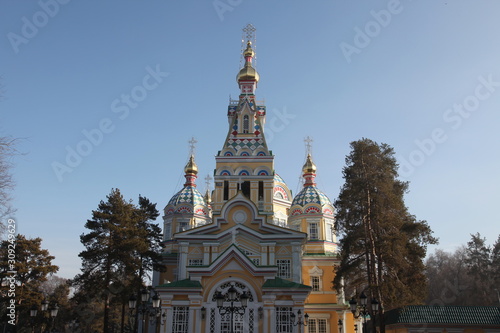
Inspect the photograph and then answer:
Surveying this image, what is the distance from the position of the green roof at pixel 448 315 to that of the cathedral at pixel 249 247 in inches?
216

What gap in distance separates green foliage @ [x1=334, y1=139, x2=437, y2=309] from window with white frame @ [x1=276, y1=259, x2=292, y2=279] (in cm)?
579

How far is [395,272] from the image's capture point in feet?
72.0

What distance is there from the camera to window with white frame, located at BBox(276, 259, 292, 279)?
3016 centimetres

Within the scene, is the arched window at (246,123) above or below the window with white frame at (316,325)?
above

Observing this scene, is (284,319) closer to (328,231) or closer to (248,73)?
(328,231)

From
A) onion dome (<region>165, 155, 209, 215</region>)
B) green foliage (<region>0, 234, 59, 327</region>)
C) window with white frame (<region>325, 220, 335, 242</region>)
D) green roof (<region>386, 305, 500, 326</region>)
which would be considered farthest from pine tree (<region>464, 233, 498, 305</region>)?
green foliage (<region>0, 234, 59, 327</region>)

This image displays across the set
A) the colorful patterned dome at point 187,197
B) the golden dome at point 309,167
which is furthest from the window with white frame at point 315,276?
the colorful patterned dome at point 187,197

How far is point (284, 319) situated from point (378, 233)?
687cm

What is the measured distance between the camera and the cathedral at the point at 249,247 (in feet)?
73.8

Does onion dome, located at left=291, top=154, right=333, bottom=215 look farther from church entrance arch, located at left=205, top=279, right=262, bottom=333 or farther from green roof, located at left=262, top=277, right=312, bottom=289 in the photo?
church entrance arch, located at left=205, top=279, right=262, bottom=333

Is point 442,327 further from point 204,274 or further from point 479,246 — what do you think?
point 479,246

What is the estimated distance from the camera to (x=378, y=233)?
75.0ft

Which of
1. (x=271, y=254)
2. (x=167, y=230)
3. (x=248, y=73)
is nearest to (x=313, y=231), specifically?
(x=271, y=254)

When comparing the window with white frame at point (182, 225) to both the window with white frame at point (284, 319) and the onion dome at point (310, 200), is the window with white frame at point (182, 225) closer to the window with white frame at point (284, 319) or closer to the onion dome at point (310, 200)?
the onion dome at point (310, 200)
